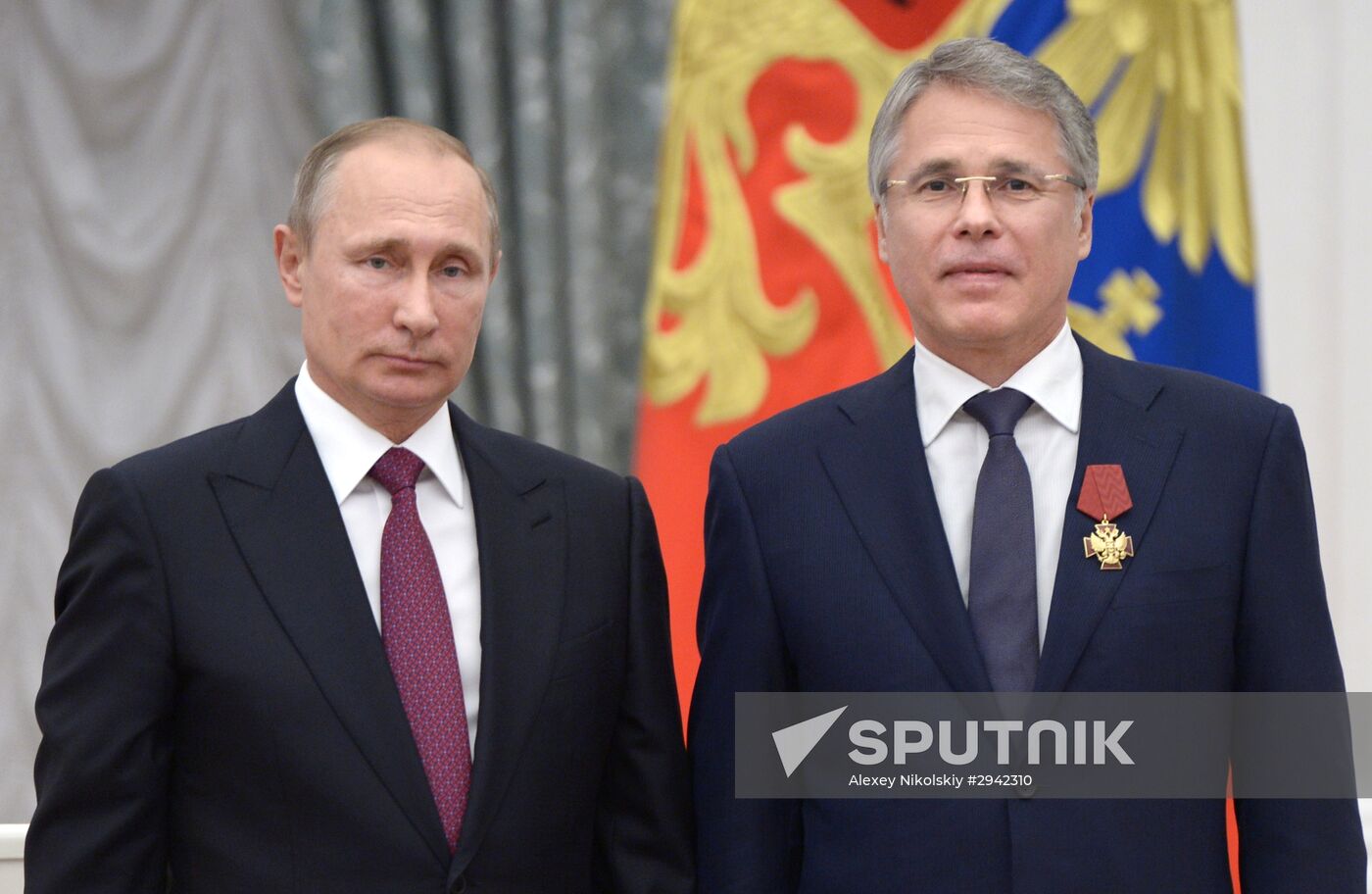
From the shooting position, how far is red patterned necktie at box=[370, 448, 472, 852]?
176 cm

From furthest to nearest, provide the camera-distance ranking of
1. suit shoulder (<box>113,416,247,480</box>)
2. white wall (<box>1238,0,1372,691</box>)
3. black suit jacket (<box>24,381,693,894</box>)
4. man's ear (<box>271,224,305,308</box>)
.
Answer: white wall (<box>1238,0,1372,691</box>) < man's ear (<box>271,224,305,308</box>) < suit shoulder (<box>113,416,247,480</box>) < black suit jacket (<box>24,381,693,894</box>)

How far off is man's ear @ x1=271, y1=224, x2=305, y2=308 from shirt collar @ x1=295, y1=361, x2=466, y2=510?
10 cm


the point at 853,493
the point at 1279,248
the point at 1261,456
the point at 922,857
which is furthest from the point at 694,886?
the point at 1279,248

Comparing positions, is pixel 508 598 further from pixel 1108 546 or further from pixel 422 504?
pixel 1108 546

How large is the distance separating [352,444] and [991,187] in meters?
0.88

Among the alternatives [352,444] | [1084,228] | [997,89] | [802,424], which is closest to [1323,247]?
[1084,228]

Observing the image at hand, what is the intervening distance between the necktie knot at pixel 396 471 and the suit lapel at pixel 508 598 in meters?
0.10

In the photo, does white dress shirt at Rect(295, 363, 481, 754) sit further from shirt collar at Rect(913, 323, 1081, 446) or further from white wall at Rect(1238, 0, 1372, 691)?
white wall at Rect(1238, 0, 1372, 691)

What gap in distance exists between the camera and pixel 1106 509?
1781mm

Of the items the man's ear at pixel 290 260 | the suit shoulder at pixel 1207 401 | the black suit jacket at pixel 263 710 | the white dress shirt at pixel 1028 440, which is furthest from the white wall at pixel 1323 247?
the man's ear at pixel 290 260

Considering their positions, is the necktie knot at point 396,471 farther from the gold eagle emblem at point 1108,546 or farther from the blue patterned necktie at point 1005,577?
the gold eagle emblem at point 1108,546

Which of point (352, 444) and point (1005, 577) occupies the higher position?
point (352, 444)

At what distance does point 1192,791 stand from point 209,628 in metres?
1.19

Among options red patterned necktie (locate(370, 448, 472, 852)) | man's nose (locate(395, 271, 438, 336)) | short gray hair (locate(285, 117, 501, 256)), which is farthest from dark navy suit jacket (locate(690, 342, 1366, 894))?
short gray hair (locate(285, 117, 501, 256))
